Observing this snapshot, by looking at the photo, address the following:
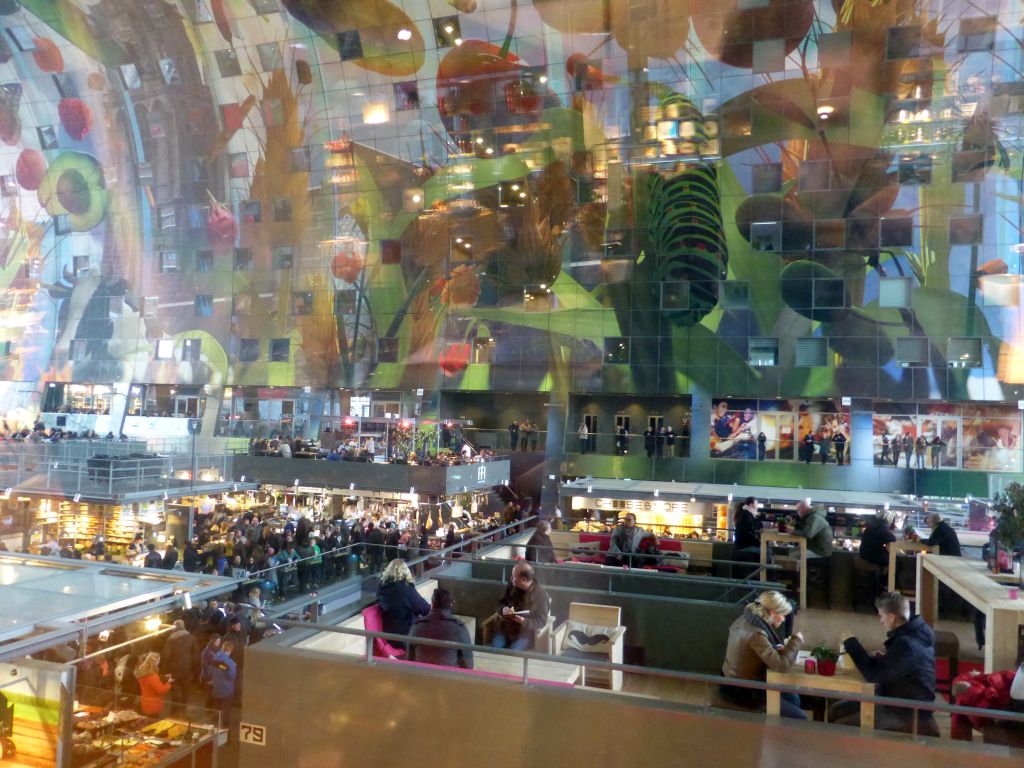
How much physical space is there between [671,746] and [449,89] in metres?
24.4

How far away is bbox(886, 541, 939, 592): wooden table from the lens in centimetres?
919

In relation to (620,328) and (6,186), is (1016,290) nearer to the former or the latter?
(620,328)

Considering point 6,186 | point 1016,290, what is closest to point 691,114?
point 1016,290

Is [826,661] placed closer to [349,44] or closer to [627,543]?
[627,543]

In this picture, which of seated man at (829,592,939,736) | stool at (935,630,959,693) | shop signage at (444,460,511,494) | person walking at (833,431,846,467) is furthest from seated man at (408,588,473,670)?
person walking at (833,431,846,467)

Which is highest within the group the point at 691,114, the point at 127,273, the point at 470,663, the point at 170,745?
the point at 691,114

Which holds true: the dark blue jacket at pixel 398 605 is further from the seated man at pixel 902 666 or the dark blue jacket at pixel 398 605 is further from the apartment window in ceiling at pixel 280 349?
the apartment window in ceiling at pixel 280 349

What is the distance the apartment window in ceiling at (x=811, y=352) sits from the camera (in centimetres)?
2272

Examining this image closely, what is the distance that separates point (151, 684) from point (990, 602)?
7054 millimetres

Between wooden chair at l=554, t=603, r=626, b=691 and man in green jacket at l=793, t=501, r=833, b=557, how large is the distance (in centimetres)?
343

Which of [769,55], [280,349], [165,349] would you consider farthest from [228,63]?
[769,55]

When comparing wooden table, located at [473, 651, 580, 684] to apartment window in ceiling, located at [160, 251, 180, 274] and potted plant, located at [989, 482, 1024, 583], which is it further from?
apartment window in ceiling, located at [160, 251, 180, 274]

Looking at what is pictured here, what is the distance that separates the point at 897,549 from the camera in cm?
933

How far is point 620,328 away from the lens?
24656 mm
